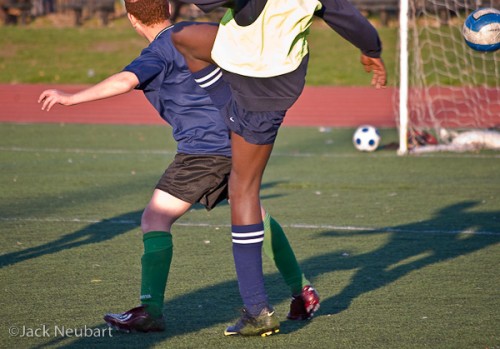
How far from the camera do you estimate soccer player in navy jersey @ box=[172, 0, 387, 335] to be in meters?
3.81

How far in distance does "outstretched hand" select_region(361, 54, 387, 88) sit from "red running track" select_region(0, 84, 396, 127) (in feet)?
38.0

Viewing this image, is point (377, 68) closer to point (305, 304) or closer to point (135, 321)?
point (305, 304)

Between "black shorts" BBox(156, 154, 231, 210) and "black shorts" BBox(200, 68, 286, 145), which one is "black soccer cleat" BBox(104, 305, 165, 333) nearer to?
"black shorts" BBox(156, 154, 231, 210)

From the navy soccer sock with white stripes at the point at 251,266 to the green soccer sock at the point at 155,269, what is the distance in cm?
42

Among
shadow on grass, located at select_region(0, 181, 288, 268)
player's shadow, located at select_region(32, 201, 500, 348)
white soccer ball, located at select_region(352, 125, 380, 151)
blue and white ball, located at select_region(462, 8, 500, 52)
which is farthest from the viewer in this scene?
white soccer ball, located at select_region(352, 125, 380, 151)

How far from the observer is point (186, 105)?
4.44 meters

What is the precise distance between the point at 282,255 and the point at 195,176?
582 millimetres

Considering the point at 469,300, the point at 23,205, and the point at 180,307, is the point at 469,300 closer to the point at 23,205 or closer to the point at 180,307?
the point at 180,307

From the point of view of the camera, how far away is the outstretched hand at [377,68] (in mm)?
4160

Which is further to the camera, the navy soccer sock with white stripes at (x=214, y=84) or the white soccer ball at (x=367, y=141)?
the white soccer ball at (x=367, y=141)

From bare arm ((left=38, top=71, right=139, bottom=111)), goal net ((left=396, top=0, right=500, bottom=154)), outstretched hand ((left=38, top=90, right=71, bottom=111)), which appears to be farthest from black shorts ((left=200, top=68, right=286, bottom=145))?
goal net ((left=396, top=0, right=500, bottom=154))

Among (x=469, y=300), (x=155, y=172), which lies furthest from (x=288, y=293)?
(x=155, y=172)

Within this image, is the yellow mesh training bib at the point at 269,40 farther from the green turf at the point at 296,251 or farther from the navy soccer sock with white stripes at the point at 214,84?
the green turf at the point at 296,251

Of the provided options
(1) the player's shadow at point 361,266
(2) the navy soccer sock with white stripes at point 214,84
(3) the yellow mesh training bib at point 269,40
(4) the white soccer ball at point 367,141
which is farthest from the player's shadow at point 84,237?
(4) the white soccer ball at point 367,141
